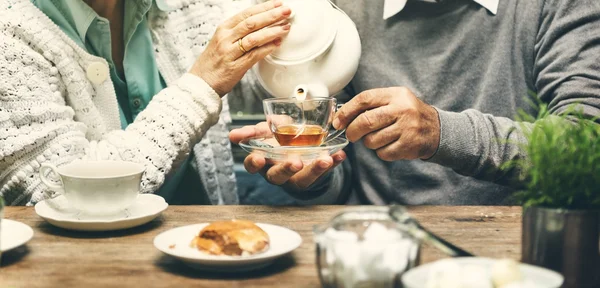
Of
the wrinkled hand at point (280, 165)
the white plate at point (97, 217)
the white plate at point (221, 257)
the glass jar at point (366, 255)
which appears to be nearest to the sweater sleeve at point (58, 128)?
the wrinkled hand at point (280, 165)

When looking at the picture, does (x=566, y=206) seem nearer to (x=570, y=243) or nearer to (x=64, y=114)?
(x=570, y=243)

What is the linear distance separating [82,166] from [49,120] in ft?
1.18

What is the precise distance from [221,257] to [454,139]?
0.71 metres

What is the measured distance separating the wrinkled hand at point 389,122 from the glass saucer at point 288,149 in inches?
2.0

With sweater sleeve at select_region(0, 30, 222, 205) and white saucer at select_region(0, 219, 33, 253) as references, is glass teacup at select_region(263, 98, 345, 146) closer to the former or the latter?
sweater sleeve at select_region(0, 30, 222, 205)

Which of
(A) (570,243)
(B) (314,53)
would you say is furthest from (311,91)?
(A) (570,243)

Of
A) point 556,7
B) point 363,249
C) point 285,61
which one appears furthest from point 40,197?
point 556,7

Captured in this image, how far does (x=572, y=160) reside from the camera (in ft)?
2.71

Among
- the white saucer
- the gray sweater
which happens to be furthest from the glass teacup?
the white saucer

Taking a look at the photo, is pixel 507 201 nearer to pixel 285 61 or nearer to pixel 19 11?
pixel 285 61

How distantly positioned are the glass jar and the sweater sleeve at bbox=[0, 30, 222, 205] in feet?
2.72

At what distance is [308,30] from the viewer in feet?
4.68

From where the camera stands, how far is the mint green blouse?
169 cm

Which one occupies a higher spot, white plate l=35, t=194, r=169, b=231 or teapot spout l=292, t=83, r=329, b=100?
teapot spout l=292, t=83, r=329, b=100
